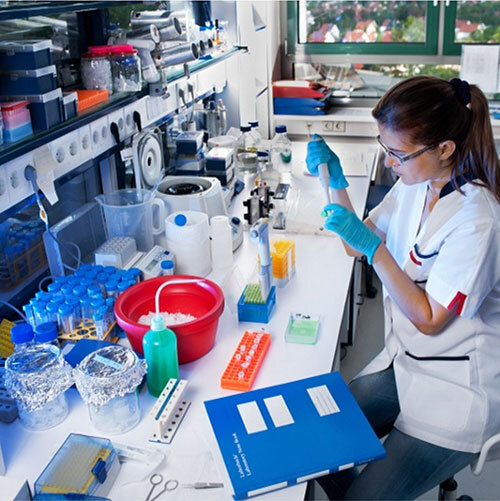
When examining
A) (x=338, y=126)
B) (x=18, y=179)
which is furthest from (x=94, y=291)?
(x=338, y=126)

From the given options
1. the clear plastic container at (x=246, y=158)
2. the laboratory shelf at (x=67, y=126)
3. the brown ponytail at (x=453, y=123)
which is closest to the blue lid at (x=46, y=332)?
the laboratory shelf at (x=67, y=126)

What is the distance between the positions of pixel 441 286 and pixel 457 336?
0.16 metres

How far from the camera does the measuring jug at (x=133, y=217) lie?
2.20 metres

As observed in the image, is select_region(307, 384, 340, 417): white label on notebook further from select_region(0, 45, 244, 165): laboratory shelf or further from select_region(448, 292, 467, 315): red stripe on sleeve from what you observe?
select_region(0, 45, 244, 165): laboratory shelf

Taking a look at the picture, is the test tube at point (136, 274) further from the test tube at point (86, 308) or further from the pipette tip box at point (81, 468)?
the pipette tip box at point (81, 468)

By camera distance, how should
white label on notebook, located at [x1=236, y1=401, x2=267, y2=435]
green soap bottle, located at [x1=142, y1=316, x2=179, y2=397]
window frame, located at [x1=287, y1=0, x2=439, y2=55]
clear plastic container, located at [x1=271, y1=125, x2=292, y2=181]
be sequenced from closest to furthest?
1. white label on notebook, located at [x1=236, y1=401, x2=267, y2=435]
2. green soap bottle, located at [x1=142, y1=316, x2=179, y2=397]
3. clear plastic container, located at [x1=271, y1=125, x2=292, y2=181]
4. window frame, located at [x1=287, y1=0, x2=439, y2=55]

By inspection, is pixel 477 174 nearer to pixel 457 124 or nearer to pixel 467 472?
pixel 457 124

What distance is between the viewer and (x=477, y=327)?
163cm

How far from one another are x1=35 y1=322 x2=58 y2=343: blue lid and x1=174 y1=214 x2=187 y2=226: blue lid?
57cm

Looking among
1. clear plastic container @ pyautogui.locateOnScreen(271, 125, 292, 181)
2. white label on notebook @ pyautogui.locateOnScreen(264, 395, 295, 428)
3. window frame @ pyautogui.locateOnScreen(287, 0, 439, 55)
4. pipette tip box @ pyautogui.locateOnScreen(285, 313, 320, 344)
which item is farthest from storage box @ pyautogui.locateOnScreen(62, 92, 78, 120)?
window frame @ pyautogui.locateOnScreen(287, 0, 439, 55)

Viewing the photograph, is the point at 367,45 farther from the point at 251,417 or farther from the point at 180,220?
the point at 251,417

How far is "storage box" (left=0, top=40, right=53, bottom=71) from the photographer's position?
169 centimetres

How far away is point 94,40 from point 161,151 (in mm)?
562

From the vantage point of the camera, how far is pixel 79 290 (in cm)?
176
